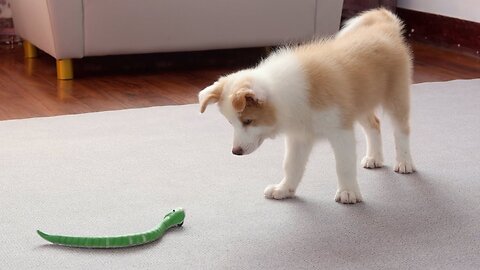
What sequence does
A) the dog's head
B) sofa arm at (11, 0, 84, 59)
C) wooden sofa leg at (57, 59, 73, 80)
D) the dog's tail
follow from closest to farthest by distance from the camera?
the dog's head, the dog's tail, sofa arm at (11, 0, 84, 59), wooden sofa leg at (57, 59, 73, 80)

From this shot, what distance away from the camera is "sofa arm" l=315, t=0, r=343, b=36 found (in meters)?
3.71

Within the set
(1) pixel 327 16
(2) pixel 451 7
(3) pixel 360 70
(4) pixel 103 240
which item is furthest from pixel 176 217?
(2) pixel 451 7

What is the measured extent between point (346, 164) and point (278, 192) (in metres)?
0.19

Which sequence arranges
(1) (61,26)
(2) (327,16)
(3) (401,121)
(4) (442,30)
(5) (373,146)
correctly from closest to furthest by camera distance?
(3) (401,121) < (5) (373,146) < (1) (61,26) < (2) (327,16) < (4) (442,30)

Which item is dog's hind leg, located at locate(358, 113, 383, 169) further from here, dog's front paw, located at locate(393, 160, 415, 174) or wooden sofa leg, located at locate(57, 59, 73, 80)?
wooden sofa leg, located at locate(57, 59, 73, 80)

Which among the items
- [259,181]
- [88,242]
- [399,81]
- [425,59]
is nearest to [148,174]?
[259,181]

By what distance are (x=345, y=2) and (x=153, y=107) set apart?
2.05m

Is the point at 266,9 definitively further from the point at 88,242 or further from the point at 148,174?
the point at 88,242

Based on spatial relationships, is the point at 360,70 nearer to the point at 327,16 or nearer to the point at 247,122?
the point at 247,122

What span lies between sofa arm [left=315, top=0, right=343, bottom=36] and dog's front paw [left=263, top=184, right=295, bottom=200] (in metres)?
1.95

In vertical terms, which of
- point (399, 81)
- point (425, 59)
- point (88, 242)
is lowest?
point (425, 59)

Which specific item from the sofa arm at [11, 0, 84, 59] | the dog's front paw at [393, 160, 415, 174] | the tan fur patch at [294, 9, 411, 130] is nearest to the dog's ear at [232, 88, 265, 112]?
the tan fur patch at [294, 9, 411, 130]

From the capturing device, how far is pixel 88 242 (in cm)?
159

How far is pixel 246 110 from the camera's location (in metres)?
1.68
